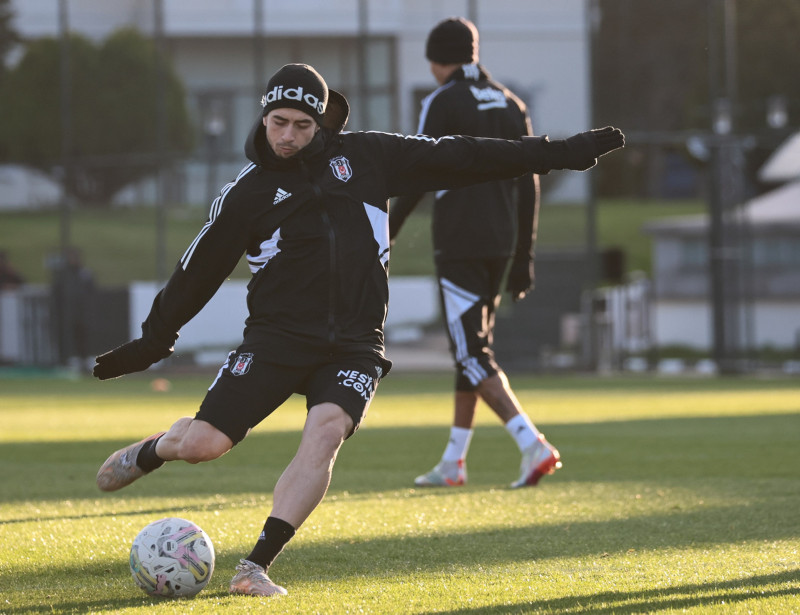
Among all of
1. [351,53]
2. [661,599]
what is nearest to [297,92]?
[661,599]

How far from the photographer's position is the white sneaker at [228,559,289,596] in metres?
4.52

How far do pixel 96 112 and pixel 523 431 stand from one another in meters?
25.0

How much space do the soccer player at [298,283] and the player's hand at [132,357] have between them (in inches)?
2.6

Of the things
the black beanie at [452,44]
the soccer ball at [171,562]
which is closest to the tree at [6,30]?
the black beanie at [452,44]

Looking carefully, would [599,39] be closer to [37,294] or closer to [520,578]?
[37,294]

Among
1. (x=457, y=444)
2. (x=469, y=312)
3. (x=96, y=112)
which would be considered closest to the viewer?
(x=469, y=312)

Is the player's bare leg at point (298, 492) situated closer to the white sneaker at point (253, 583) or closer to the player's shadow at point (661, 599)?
the white sneaker at point (253, 583)

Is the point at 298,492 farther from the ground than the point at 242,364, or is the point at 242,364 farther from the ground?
the point at 242,364

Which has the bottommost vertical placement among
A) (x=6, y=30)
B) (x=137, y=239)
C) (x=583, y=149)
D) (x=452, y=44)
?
(x=137, y=239)

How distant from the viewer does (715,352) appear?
2144 cm

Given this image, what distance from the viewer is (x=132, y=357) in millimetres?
5125

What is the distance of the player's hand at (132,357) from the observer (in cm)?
511

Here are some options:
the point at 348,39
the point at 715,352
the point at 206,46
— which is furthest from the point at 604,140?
the point at 206,46

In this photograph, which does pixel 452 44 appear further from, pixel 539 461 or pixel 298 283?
pixel 298 283
